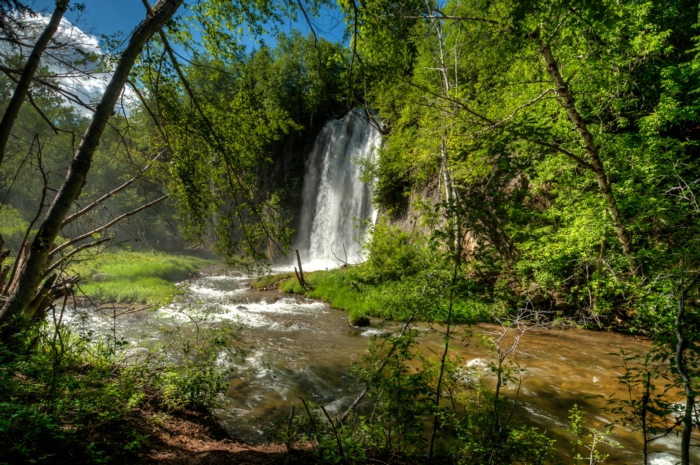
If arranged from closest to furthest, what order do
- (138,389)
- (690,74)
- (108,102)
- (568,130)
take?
(108,102)
(138,389)
(690,74)
(568,130)

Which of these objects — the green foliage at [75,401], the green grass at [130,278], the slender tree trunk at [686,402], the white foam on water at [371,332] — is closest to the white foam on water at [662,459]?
the slender tree trunk at [686,402]

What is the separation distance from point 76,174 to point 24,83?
1.23 meters

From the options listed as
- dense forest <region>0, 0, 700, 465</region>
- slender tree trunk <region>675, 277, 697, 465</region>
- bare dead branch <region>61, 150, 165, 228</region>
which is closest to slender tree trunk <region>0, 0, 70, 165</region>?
dense forest <region>0, 0, 700, 465</region>

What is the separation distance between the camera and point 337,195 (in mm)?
22922

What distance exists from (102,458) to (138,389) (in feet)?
4.52

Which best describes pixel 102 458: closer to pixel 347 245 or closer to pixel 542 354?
pixel 542 354

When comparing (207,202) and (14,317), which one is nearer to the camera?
(14,317)

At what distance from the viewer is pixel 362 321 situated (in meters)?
10.2

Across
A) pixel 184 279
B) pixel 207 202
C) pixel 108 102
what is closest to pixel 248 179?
pixel 207 202

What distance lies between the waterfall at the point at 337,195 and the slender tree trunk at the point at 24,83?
16.0 meters

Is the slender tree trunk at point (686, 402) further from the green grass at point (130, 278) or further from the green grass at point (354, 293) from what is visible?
the green grass at point (130, 278)

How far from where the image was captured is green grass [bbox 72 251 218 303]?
1369cm

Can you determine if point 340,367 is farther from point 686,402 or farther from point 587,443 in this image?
point 686,402

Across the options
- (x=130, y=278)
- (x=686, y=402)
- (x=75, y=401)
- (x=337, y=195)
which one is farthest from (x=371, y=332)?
(x=337, y=195)
